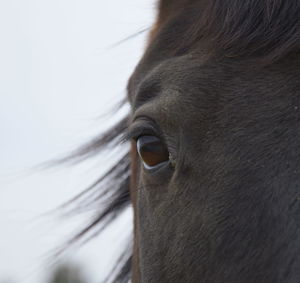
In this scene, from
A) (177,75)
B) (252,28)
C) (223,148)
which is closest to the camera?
(223,148)

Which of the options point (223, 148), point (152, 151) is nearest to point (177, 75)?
point (152, 151)

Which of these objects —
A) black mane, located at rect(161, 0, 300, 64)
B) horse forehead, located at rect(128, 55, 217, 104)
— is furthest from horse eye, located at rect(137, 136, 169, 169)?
black mane, located at rect(161, 0, 300, 64)

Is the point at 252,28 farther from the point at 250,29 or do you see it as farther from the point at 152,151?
the point at 152,151

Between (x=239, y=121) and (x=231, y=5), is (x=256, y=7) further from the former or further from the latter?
(x=239, y=121)

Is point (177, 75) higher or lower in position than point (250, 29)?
lower

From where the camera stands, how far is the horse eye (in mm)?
2311

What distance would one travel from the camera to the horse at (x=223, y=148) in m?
1.83

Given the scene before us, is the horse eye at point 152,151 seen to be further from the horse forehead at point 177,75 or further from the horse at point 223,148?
the horse forehead at point 177,75

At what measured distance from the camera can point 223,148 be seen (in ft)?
6.67

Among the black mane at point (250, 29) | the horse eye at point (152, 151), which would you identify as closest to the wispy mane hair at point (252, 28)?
the black mane at point (250, 29)

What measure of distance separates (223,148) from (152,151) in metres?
0.37

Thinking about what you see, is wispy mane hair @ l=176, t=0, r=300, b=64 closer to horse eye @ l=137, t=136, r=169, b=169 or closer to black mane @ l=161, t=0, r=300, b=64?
black mane @ l=161, t=0, r=300, b=64

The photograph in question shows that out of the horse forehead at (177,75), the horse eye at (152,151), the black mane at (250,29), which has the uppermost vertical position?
the black mane at (250,29)

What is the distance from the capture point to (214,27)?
2379 millimetres
